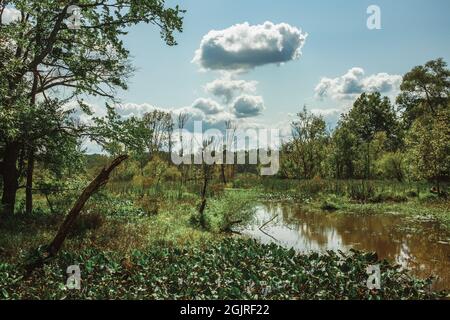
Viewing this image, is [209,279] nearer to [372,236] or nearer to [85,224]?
[85,224]

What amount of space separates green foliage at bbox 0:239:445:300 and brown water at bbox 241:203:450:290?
2.17 meters

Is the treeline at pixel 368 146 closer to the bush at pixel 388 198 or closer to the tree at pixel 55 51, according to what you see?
the bush at pixel 388 198

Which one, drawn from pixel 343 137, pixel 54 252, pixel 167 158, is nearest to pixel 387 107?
pixel 343 137

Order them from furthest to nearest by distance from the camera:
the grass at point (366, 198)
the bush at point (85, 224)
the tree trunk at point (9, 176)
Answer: the grass at point (366, 198), the tree trunk at point (9, 176), the bush at point (85, 224)

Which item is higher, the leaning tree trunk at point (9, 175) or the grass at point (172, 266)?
the leaning tree trunk at point (9, 175)

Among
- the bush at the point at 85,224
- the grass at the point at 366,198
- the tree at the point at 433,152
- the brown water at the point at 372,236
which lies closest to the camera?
the brown water at the point at 372,236

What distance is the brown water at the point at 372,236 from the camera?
10992 mm

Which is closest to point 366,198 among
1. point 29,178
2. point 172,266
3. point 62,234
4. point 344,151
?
point 344,151

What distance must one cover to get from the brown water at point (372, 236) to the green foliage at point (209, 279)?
7.12 ft

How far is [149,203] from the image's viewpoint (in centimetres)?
1792

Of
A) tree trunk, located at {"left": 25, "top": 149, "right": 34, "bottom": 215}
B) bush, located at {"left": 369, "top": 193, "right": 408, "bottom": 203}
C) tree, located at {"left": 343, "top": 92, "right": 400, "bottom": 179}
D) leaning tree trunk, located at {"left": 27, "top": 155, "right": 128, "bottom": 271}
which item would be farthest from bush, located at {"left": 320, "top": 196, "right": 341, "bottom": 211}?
tree, located at {"left": 343, "top": 92, "right": 400, "bottom": 179}

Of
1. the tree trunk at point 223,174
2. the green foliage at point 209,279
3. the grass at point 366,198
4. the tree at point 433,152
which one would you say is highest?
the tree at point 433,152

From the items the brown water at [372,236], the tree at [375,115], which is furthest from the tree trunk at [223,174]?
the tree at [375,115]

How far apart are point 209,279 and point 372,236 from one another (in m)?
9.14
